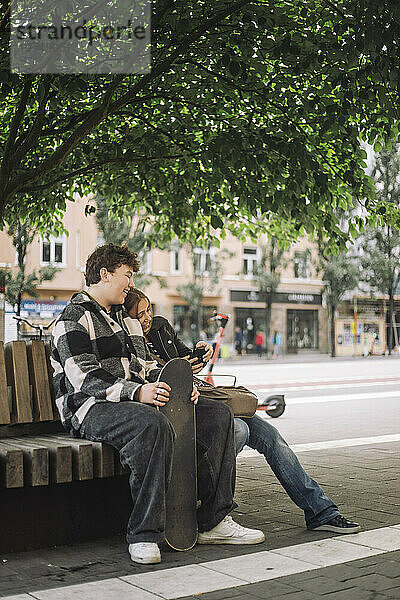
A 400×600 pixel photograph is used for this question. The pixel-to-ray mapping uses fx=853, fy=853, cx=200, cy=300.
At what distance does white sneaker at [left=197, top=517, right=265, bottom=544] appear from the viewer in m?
5.00

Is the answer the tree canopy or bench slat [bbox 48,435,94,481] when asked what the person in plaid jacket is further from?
the tree canopy

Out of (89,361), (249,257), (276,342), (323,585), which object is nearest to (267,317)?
(276,342)

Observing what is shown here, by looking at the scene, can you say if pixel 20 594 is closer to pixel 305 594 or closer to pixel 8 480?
pixel 8 480

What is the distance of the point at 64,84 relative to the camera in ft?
22.9

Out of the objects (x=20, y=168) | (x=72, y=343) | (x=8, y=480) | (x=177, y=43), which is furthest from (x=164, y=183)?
(x=8, y=480)

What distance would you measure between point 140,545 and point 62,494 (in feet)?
2.13

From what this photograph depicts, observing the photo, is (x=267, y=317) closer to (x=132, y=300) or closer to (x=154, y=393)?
(x=132, y=300)

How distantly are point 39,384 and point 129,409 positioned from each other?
Answer: 888 mm

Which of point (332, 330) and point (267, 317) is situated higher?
point (267, 317)

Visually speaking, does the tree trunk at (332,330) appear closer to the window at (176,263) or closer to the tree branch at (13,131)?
the window at (176,263)

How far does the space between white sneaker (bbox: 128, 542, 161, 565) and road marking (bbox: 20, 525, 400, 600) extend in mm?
119

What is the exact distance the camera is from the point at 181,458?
4945mm

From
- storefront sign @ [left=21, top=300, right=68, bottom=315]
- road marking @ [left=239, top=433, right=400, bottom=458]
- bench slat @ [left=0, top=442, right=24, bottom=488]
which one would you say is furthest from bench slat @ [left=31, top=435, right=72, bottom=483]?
storefront sign @ [left=21, top=300, right=68, bottom=315]

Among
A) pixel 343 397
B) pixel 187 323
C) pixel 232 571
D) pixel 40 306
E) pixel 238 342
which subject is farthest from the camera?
pixel 238 342
